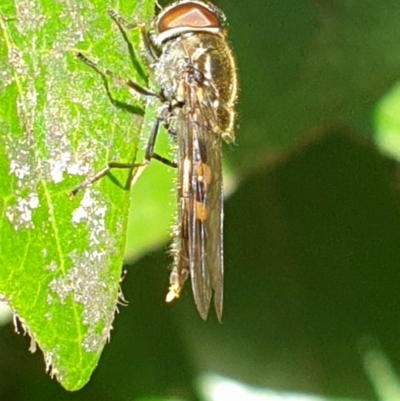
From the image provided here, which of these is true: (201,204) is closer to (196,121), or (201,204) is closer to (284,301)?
(196,121)

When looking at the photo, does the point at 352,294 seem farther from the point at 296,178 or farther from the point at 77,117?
the point at 77,117

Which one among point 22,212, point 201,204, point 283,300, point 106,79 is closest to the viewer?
point 22,212

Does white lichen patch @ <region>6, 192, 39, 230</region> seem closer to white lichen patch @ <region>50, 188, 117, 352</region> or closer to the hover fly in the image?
white lichen patch @ <region>50, 188, 117, 352</region>

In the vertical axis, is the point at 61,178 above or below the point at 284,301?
above

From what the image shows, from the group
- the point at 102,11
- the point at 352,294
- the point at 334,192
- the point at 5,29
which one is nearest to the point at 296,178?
the point at 334,192

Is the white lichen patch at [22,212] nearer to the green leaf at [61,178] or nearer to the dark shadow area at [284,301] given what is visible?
the green leaf at [61,178]

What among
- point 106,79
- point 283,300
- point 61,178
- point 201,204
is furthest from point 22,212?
point 283,300
